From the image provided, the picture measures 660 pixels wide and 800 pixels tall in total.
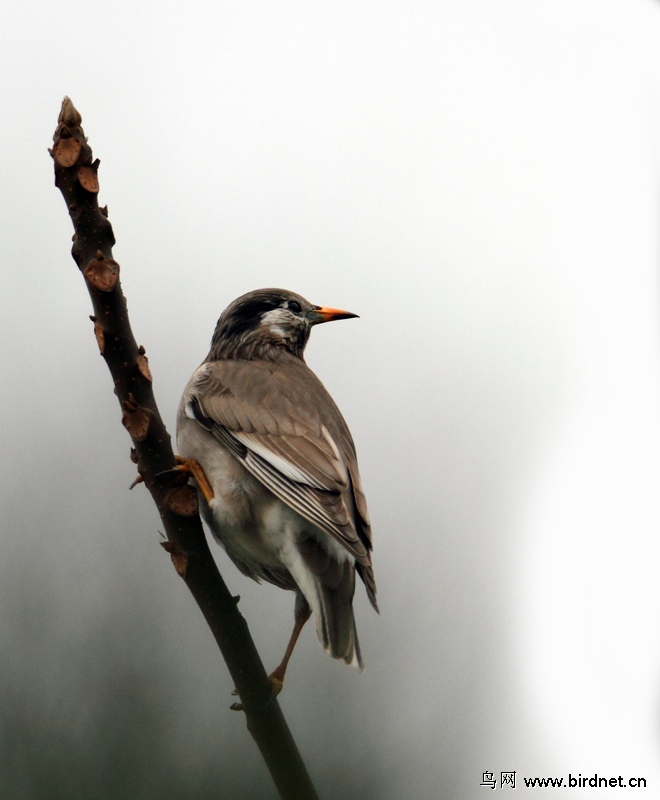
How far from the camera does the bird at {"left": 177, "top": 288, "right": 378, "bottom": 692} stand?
3.16 meters

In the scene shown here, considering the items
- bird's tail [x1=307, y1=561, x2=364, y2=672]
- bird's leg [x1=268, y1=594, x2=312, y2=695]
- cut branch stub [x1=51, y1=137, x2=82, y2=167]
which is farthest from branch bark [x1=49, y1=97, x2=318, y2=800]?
bird's leg [x1=268, y1=594, x2=312, y2=695]

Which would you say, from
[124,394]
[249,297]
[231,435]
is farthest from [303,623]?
[249,297]

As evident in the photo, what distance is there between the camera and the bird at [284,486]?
316cm

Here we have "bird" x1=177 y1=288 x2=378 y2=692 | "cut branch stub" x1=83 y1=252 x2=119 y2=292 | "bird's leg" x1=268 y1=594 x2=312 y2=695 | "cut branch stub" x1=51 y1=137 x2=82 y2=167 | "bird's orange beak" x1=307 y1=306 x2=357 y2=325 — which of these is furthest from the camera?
"bird's orange beak" x1=307 y1=306 x2=357 y2=325

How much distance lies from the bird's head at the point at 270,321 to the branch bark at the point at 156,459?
192 centimetres

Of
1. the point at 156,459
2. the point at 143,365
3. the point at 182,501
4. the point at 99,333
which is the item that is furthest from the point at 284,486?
the point at 99,333

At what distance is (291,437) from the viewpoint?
362 cm

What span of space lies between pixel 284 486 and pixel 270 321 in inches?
59.0

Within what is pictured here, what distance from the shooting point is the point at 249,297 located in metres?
4.72

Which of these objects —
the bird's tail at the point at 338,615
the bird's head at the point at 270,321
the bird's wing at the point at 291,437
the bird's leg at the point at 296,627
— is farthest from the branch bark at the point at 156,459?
the bird's head at the point at 270,321

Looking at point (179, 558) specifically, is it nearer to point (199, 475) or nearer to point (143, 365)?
point (143, 365)

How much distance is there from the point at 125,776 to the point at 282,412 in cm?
162

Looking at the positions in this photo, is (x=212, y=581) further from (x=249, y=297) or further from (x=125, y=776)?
(x=249, y=297)

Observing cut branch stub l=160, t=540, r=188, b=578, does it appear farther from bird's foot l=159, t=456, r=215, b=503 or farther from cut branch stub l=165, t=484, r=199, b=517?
bird's foot l=159, t=456, r=215, b=503
